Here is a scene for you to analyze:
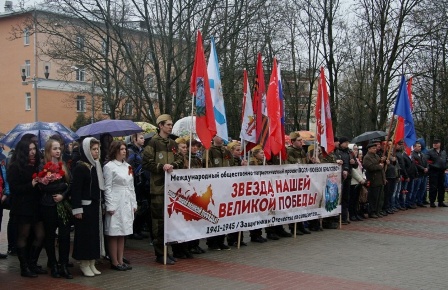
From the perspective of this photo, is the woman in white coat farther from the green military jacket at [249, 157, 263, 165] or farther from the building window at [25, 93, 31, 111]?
the building window at [25, 93, 31, 111]

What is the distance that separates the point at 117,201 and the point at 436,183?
1264 centimetres

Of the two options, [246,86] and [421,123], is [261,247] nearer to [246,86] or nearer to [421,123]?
[246,86]

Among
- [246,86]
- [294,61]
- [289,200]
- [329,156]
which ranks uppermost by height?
[294,61]

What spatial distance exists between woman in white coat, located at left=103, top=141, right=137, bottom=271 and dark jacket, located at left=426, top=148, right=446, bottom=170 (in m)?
12.1

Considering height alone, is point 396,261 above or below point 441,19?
below

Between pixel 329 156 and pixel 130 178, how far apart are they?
6163 mm

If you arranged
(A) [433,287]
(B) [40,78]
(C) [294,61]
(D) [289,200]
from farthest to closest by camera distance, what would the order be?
(B) [40,78] < (C) [294,61] < (D) [289,200] < (A) [433,287]

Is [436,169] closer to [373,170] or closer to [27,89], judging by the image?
[373,170]

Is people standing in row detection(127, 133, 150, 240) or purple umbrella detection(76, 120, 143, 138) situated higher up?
purple umbrella detection(76, 120, 143, 138)

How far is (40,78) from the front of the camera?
51.4 m

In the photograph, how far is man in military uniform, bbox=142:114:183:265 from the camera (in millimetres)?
9203

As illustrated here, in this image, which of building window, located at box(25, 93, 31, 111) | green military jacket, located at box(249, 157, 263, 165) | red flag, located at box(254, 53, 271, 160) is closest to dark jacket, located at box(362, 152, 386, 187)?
green military jacket, located at box(249, 157, 263, 165)

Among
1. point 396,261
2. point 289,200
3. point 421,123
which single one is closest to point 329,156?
point 289,200

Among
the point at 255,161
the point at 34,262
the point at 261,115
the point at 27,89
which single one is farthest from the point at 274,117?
the point at 27,89
